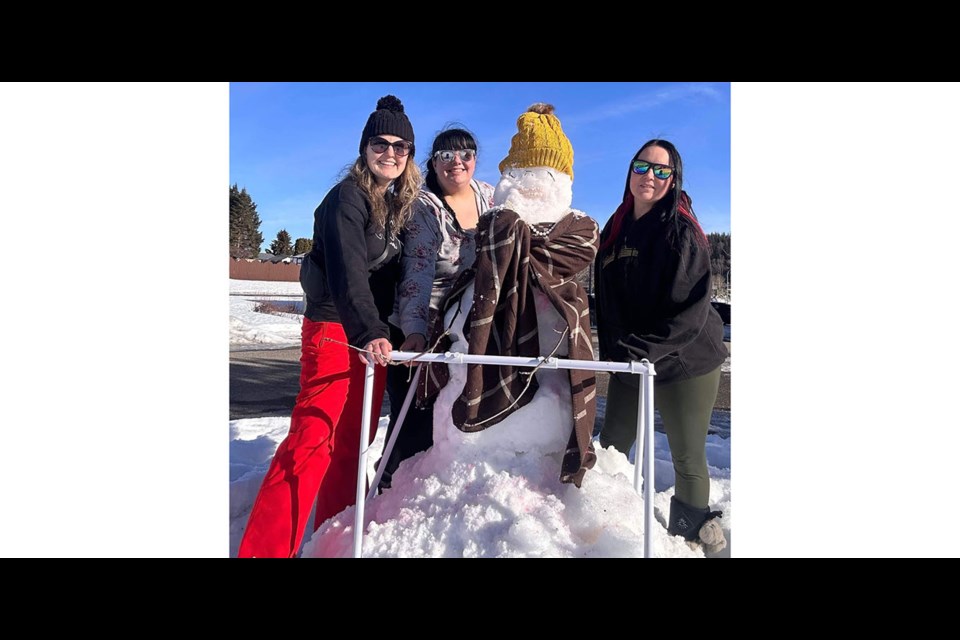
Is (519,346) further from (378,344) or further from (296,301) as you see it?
(296,301)

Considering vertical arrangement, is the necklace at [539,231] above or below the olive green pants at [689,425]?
above

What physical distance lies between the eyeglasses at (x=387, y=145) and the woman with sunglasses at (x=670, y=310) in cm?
84

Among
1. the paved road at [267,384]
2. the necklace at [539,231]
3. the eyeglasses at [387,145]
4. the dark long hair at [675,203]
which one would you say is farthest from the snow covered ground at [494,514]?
the paved road at [267,384]

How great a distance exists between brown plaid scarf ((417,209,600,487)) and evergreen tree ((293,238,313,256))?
768 mm

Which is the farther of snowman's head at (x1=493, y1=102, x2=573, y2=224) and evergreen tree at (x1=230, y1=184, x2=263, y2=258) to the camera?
evergreen tree at (x1=230, y1=184, x2=263, y2=258)

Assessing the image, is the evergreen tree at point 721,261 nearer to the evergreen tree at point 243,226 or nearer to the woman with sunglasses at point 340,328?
the woman with sunglasses at point 340,328

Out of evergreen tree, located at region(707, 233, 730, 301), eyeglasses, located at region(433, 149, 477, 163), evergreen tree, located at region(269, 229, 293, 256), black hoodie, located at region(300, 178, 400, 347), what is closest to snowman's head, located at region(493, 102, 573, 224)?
eyeglasses, located at region(433, 149, 477, 163)

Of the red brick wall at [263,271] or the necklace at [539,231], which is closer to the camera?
the necklace at [539,231]

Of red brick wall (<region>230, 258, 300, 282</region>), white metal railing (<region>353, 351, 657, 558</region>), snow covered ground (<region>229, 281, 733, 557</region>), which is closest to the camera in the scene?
white metal railing (<region>353, 351, 657, 558</region>)

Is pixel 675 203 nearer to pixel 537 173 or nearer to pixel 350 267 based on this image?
pixel 537 173

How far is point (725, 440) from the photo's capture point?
153 inches

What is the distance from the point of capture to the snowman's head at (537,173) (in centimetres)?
204

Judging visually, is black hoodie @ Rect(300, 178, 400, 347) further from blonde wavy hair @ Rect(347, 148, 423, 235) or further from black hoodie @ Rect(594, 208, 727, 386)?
black hoodie @ Rect(594, 208, 727, 386)

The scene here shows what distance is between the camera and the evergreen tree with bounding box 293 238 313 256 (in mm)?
2386
